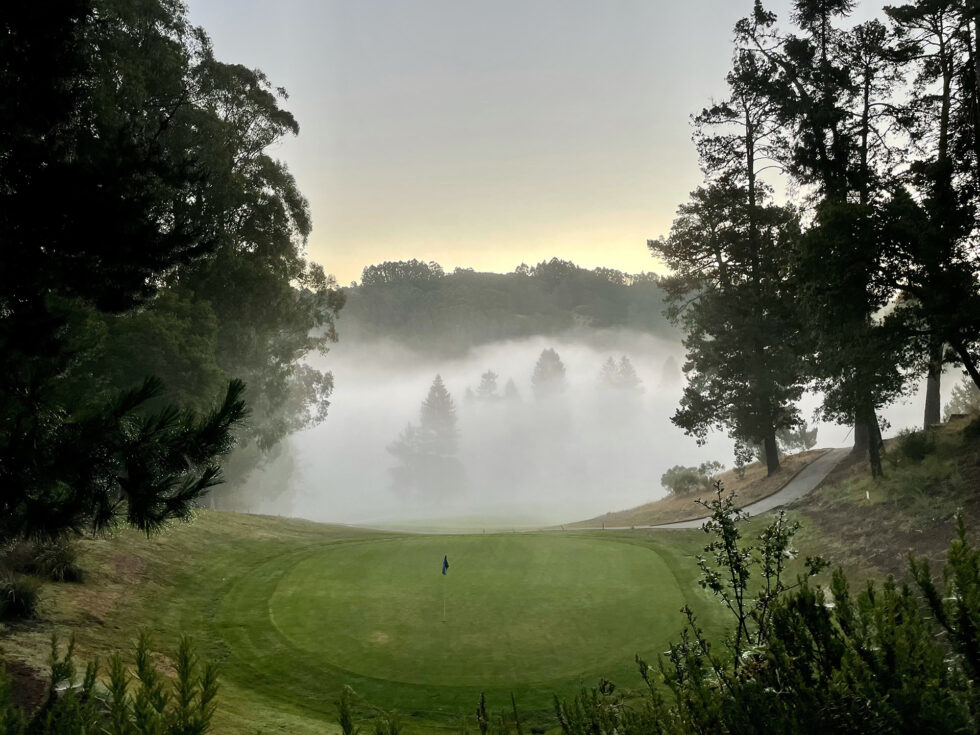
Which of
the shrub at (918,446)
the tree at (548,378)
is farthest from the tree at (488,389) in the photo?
the shrub at (918,446)

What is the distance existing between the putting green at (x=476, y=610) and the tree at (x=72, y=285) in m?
5.21

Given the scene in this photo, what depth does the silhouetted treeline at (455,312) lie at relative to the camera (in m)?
175

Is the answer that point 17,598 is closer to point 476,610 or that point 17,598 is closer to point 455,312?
point 476,610

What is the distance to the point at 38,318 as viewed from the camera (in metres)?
6.05

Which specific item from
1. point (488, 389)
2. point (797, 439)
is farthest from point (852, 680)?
point (488, 389)

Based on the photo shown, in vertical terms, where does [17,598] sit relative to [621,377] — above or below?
below

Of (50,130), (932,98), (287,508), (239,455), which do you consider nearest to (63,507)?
(50,130)

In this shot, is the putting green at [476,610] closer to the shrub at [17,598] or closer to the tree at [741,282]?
the shrub at [17,598]

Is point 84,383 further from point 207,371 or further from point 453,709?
point 453,709

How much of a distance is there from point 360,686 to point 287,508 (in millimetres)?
87965

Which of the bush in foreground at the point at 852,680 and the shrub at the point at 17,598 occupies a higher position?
the bush in foreground at the point at 852,680

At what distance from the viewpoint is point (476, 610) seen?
37.9ft

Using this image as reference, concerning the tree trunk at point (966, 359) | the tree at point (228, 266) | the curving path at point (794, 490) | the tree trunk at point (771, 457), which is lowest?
the curving path at point (794, 490)

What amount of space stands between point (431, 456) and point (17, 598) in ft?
294
